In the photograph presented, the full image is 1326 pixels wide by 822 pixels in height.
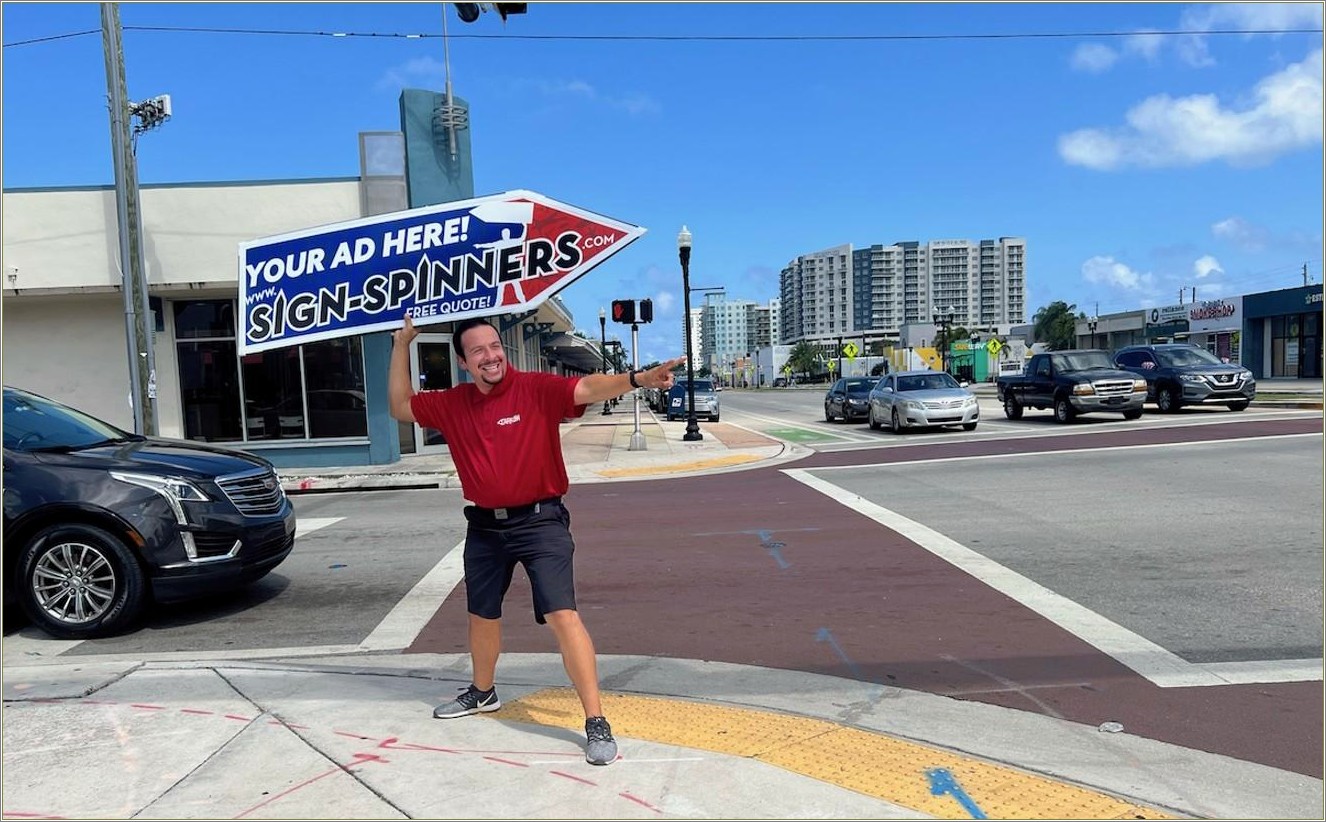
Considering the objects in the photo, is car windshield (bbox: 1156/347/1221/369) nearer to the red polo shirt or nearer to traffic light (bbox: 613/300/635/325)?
traffic light (bbox: 613/300/635/325)

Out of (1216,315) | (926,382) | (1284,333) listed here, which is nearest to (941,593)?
(926,382)

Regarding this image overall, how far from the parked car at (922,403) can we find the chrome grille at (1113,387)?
2.90 m

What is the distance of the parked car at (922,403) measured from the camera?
2073 centimetres

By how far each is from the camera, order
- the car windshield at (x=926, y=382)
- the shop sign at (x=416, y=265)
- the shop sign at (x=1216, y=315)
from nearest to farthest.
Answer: the shop sign at (x=416, y=265)
the car windshield at (x=926, y=382)
the shop sign at (x=1216, y=315)

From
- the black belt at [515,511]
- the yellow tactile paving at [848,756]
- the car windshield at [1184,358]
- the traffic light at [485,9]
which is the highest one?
the traffic light at [485,9]

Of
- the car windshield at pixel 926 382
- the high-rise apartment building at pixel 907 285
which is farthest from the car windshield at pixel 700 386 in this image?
the high-rise apartment building at pixel 907 285

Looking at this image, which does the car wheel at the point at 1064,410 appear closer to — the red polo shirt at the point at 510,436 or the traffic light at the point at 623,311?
the traffic light at the point at 623,311

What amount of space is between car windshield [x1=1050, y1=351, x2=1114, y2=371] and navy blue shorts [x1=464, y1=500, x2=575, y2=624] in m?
21.5

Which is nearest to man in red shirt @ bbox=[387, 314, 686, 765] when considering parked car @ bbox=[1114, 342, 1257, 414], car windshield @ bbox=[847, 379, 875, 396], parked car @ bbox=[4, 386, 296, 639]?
parked car @ bbox=[4, 386, 296, 639]

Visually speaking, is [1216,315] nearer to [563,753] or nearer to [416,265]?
[416,265]

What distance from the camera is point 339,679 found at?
463 centimetres

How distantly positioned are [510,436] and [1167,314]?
67.0 m

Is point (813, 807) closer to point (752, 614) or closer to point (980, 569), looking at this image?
point (752, 614)

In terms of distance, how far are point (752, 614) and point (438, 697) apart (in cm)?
239
